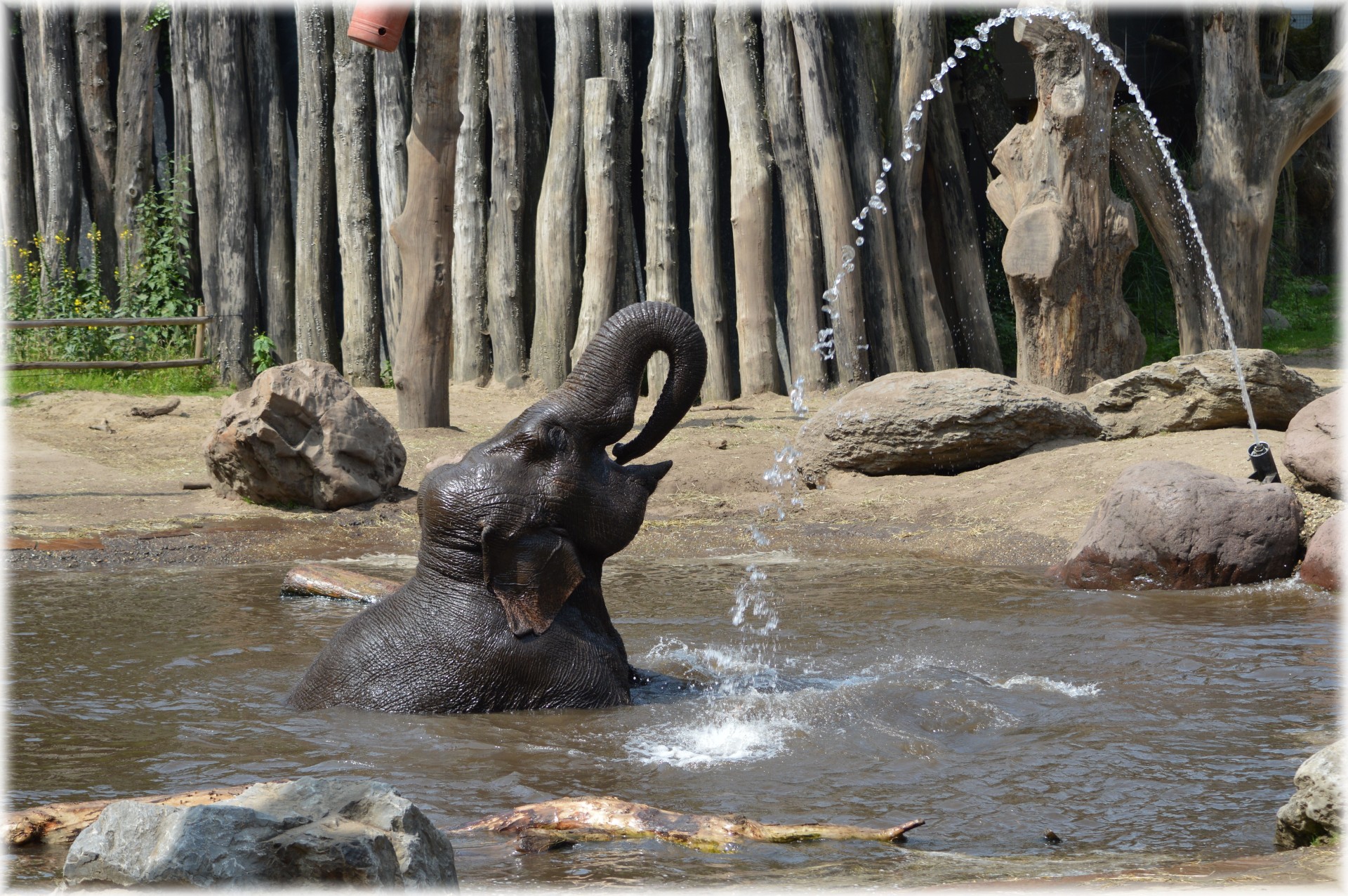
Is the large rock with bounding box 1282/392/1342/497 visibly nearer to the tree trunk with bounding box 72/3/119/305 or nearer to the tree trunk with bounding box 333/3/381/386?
the tree trunk with bounding box 333/3/381/386

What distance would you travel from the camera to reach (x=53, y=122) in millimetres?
14555

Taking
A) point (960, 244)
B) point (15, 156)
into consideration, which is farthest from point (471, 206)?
point (15, 156)

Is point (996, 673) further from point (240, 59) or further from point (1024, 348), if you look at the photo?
point (240, 59)

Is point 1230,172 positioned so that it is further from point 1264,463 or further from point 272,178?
point 272,178

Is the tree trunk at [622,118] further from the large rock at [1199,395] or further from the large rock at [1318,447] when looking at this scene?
the large rock at [1318,447]

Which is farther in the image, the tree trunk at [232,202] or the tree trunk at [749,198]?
the tree trunk at [232,202]

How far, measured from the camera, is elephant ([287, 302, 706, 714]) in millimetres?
4691

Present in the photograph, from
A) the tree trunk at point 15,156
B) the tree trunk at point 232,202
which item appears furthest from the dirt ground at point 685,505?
the tree trunk at point 15,156

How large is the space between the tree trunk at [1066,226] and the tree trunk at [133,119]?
28.4ft

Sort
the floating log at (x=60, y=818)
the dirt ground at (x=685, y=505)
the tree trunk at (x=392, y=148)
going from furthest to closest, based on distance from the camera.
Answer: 1. the tree trunk at (x=392, y=148)
2. the dirt ground at (x=685, y=505)
3. the floating log at (x=60, y=818)

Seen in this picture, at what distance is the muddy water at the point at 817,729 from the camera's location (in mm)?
3455

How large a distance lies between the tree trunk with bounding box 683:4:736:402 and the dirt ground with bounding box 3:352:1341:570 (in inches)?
78.8

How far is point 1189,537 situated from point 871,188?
276 inches

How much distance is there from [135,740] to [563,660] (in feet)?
4.53
